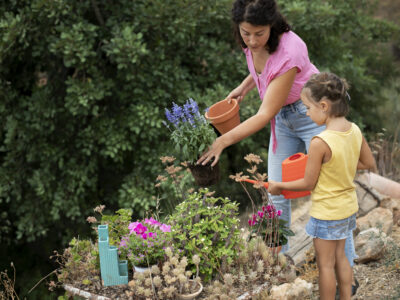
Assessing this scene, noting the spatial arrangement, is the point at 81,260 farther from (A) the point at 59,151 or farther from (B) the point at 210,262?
(A) the point at 59,151

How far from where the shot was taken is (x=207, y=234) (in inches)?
91.0

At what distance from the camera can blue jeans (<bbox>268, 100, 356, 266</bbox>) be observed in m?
2.42

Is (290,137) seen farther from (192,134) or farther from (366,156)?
(192,134)

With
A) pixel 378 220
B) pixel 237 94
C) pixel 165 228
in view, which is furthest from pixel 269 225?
pixel 378 220

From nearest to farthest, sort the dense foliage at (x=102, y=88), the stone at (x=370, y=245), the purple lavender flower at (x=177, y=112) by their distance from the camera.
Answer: the purple lavender flower at (x=177, y=112)
the stone at (x=370, y=245)
the dense foliage at (x=102, y=88)

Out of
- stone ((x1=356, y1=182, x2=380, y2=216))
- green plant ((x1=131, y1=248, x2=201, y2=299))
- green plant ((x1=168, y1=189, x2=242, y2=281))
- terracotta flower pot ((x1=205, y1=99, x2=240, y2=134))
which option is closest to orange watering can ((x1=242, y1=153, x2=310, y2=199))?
green plant ((x1=168, y1=189, x2=242, y2=281))

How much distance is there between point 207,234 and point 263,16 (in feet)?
3.58

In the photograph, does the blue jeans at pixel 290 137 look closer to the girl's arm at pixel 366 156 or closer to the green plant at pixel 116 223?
the girl's arm at pixel 366 156

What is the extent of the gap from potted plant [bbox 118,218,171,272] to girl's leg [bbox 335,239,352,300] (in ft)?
2.76

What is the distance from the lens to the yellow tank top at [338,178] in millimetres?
2041

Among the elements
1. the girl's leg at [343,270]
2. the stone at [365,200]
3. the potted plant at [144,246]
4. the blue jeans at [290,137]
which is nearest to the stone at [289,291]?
the girl's leg at [343,270]

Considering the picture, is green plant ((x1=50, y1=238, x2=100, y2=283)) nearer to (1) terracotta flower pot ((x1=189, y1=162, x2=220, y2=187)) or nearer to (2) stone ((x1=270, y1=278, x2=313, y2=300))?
(1) terracotta flower pot ((x1=189, y1=162, x2=220, y2=187))

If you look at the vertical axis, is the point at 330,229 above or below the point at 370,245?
above

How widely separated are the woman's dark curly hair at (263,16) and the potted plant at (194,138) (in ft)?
1.60
